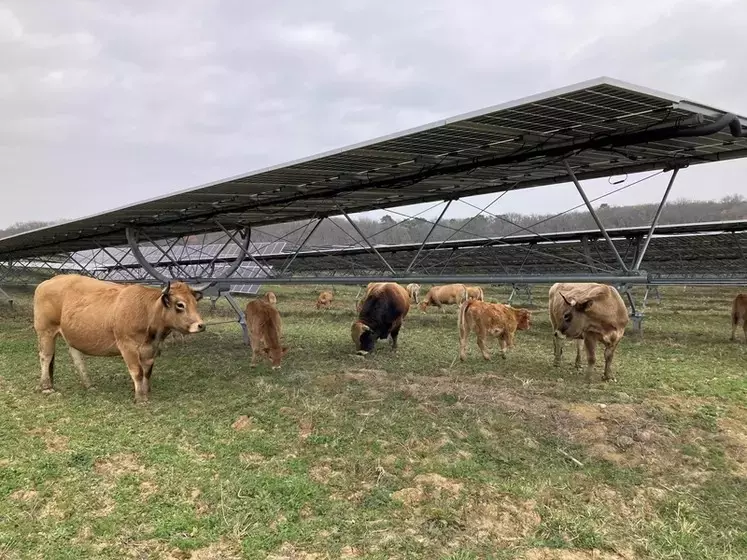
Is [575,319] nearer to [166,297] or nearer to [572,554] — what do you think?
[572,554]

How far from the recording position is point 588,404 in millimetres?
8023

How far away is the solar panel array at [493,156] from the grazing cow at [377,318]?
2.30 m

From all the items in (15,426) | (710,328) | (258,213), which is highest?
(258,213)

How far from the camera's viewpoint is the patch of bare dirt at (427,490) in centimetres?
516

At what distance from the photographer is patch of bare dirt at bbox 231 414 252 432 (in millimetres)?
7122

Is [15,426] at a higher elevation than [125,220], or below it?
below

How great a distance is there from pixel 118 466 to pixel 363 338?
23.2ft

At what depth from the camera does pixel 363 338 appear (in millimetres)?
12414

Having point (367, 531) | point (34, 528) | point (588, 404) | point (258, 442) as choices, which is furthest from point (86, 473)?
point (588, 404)

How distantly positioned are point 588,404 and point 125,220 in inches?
496

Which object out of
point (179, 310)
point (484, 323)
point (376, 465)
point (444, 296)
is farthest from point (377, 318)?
point (444, 296)

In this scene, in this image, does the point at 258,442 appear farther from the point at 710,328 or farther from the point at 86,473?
the point at 710,328

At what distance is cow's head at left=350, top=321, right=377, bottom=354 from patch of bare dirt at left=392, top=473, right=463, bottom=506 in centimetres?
687

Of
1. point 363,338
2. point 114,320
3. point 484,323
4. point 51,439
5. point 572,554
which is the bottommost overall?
point 572,554
